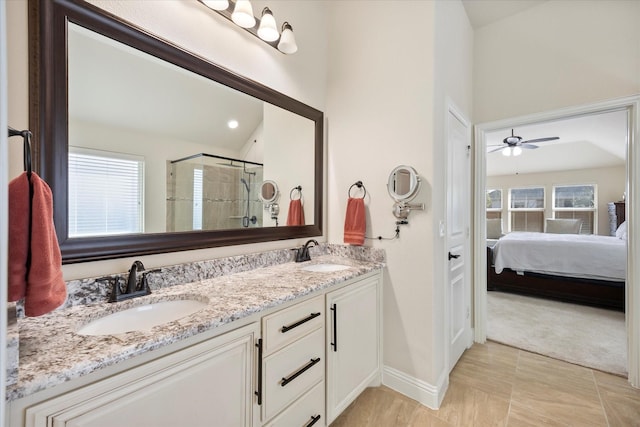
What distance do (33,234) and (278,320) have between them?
0.85 metres

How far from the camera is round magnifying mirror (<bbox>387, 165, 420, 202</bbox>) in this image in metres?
1.80

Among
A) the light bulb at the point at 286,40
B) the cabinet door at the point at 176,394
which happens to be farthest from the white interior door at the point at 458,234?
the cabinet door at the point at 176,394

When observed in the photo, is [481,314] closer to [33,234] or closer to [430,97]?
[430,97]

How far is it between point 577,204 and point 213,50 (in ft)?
26.8

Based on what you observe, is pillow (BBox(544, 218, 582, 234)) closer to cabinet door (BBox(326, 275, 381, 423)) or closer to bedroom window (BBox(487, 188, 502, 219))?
bedroom window (BBox(487, 188, 502, 219))

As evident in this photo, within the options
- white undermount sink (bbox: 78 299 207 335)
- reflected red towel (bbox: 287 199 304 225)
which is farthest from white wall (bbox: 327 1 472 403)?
white undermount sink (bbox: 78 299 207 335)

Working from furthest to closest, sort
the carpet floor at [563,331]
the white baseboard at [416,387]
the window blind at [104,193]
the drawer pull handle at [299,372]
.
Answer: the carpet floor at [563,331], the white baseboard at [416,387], the drawer pull handle at [299,372], the window blind at [104,193]

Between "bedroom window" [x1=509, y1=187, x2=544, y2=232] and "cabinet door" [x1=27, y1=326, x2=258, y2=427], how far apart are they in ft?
26.3

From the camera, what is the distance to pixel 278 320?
1.20 metres

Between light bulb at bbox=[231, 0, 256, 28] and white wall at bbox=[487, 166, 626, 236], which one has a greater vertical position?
light bulb at bbox=[231, 0, 256, 28]

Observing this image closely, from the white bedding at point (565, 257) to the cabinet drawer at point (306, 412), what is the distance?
3.81m

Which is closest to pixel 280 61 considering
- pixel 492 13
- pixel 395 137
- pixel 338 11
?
pixel 338 11

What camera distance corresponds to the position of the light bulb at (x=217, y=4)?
1.44 metres

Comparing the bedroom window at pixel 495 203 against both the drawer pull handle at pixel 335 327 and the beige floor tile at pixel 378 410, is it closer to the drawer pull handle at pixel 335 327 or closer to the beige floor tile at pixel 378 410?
the beige floor tile at pixel 378 410
